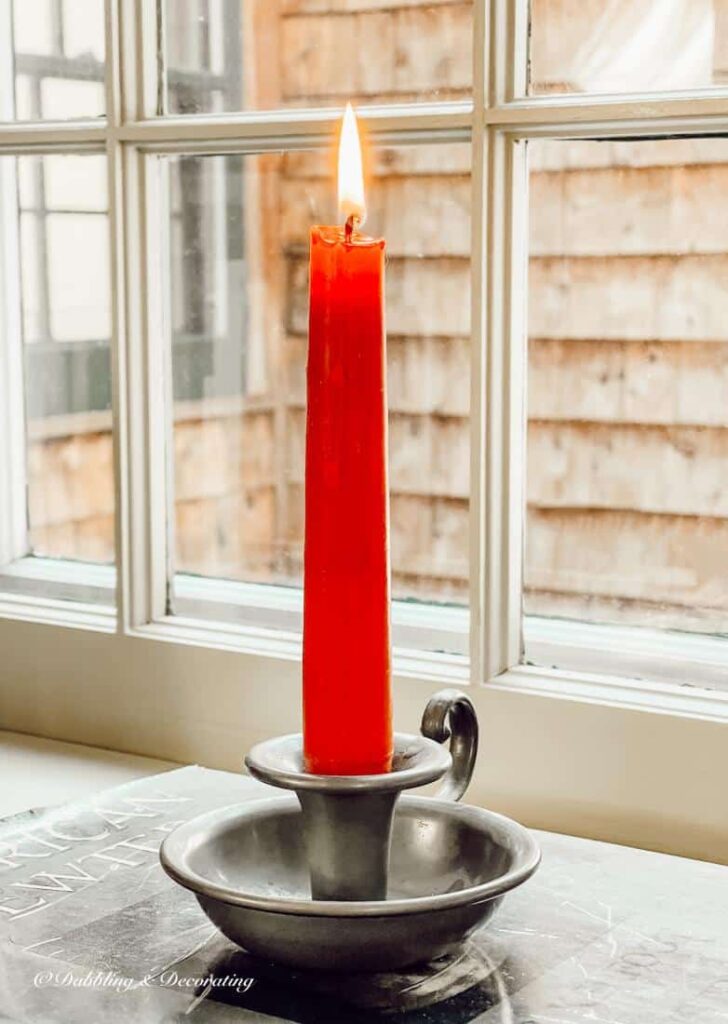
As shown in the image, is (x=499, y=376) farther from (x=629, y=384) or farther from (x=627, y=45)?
(x=627, y=45)

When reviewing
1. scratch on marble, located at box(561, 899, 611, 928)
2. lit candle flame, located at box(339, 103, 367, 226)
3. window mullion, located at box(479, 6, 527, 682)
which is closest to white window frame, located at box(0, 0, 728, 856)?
window mullion, located at box(479, 6, 527, 682)

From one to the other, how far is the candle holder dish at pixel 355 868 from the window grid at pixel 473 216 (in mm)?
338

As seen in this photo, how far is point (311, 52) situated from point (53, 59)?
317 mm

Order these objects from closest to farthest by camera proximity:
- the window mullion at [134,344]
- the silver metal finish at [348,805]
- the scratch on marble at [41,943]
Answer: the silver metal finish at [348,805] < the scratch on marble at [41,943] < the window mullion at [134,344]

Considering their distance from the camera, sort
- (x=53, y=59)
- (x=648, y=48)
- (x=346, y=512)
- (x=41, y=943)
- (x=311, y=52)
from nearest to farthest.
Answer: (x=346, y=512)
(x=41, y=943)
(x=648, y=48)
(x=311, y=52)
(x=53, y=59)

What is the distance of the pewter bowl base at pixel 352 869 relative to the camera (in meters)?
→ 0.75

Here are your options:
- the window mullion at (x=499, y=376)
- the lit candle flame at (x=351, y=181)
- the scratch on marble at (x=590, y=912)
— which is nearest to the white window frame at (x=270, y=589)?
the window mullion at (x=499, y=376)

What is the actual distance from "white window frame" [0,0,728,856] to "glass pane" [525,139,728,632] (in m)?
0.02

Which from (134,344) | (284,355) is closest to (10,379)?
(134,344)

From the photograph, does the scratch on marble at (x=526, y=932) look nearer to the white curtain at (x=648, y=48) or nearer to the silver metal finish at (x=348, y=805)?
the silver metal finish at (x=348, y=805)

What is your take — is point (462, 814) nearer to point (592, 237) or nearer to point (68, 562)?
point (592, 237)

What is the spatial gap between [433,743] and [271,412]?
68 cm

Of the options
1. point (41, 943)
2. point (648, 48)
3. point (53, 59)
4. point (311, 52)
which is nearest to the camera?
point (41, 943)

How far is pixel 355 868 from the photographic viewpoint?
790 mm
